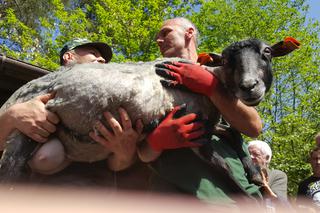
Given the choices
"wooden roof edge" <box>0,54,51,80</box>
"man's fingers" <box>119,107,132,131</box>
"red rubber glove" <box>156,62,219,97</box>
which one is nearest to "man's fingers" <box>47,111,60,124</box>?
"man's fingers" <box>119,107,132,131</box>

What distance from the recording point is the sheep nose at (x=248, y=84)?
2391 millimetres

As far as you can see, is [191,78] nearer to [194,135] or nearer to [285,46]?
[194,135]

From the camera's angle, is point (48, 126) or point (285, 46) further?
point (285, 46)

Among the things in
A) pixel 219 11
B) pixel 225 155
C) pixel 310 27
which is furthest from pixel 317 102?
pixel 225 155

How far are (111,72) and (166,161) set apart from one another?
0.69 metres

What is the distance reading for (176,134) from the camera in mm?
2502

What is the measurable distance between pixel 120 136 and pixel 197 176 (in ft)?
1.87

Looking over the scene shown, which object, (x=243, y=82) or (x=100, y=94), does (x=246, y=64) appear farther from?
(x=100, y=94)

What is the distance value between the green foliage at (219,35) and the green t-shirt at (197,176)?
35.8 feet

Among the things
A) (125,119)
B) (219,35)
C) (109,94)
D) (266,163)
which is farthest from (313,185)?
(219,35)

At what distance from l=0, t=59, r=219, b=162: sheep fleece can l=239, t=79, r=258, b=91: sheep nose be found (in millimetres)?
452

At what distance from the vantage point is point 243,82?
2.41 meters

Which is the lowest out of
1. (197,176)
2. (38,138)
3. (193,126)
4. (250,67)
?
(197,176)

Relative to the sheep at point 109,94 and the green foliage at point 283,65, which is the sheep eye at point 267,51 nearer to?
the sheep at point 109,94
